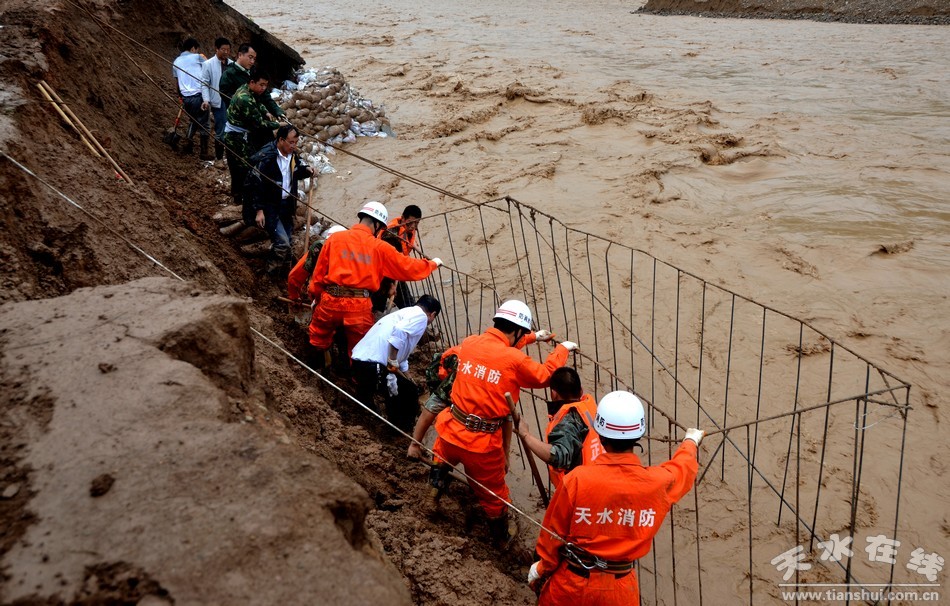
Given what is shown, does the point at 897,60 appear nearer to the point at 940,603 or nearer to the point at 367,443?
the point at 940,603

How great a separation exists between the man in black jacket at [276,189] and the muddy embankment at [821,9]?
1626cm

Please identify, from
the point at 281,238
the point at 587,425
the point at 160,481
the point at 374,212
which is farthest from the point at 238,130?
the point at 160,481

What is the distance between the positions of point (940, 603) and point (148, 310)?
14.4 ft

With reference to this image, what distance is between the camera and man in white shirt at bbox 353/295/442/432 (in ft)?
14.3

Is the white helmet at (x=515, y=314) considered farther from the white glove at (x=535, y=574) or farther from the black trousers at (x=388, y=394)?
the white glove at (x=535, y=574)

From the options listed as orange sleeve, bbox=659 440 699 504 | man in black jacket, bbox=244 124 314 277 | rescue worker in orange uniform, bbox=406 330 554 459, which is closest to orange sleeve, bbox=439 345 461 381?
rescue worker in orange uniform, bbox=406 330 554 459

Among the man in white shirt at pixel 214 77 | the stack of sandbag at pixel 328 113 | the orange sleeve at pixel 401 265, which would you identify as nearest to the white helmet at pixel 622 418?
the orange sleeve at pixel 401 265

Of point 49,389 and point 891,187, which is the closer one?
point 49,389

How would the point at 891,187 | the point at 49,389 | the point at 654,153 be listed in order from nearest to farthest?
the point at 49,389
the point at 891,187
the point at 654,153

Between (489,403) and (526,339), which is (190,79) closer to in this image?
(526,339)

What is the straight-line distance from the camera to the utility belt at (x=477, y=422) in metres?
3.54

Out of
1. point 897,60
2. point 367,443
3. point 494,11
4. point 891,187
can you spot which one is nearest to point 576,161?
point 891,187

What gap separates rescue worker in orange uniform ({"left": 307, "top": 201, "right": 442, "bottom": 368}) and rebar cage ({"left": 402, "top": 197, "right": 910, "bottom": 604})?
61 centimetres

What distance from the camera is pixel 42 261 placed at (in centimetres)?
339
